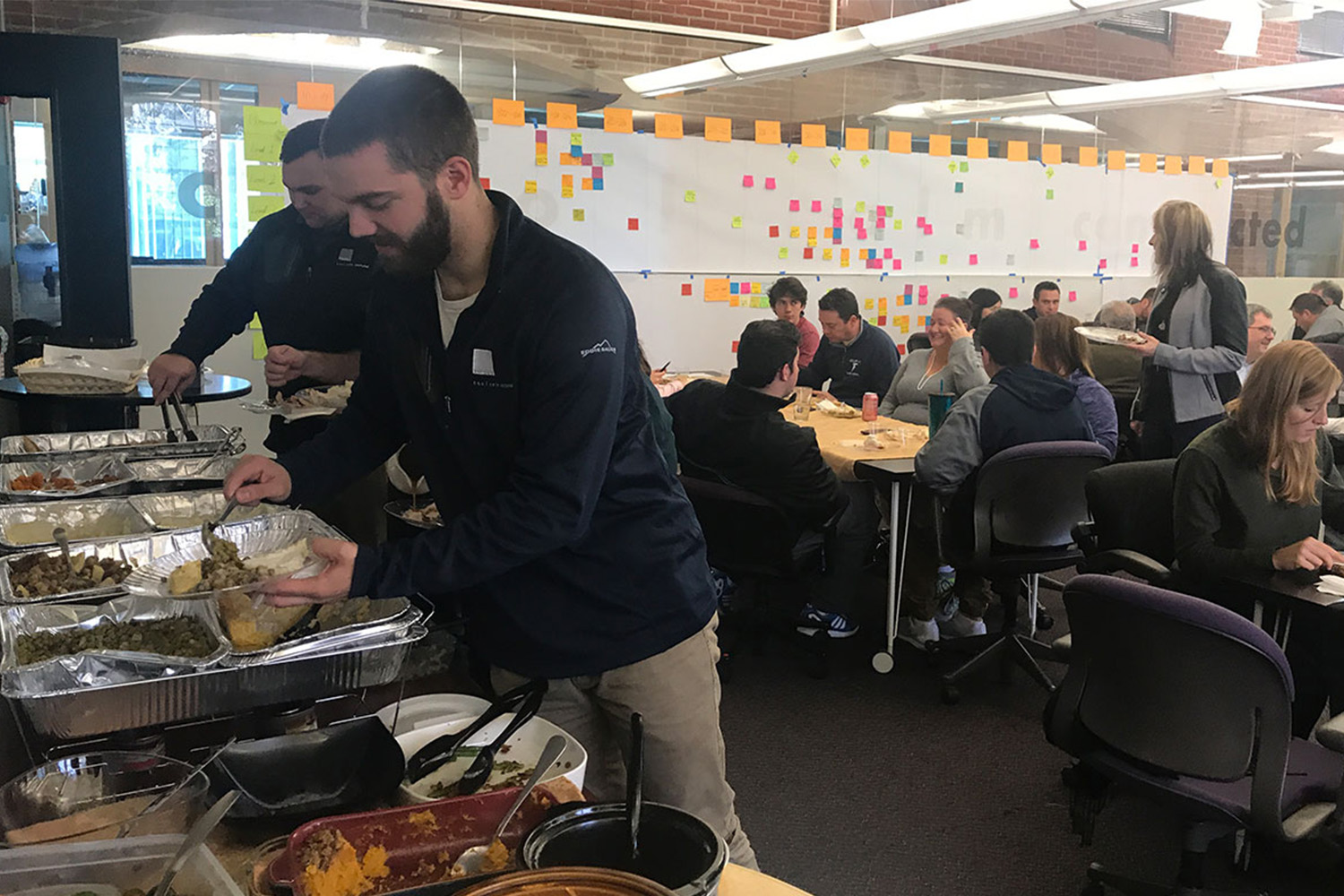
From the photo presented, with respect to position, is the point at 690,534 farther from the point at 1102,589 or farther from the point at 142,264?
the point at 142,264

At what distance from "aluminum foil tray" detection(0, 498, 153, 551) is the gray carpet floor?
1.69 metres

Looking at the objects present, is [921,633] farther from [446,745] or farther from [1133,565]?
[446,745]

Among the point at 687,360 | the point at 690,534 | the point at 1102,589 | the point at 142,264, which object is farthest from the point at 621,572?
Result: the point at 687,360

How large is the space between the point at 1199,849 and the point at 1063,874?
52 cm

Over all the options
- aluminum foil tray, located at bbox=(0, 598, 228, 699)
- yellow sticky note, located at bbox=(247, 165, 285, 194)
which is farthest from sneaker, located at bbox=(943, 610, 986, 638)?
yellow sticky note, located at bbox=(247, 165, 285, 194)

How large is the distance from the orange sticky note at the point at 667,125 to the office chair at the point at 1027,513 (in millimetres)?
3905

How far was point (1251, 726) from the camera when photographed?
81.9 inches

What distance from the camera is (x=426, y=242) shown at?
1.44m

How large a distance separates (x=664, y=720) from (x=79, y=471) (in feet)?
5.22

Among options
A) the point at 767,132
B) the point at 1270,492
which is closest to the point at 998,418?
the point at 1270,492

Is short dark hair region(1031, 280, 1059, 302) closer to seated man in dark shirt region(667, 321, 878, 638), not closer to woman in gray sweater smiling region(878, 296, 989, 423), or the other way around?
woman in gray sweater smiling region(878, 296, 989, 423)

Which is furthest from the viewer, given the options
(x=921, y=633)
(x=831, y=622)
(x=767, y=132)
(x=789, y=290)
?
(x=767, y=132)

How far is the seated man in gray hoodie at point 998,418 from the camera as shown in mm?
3680

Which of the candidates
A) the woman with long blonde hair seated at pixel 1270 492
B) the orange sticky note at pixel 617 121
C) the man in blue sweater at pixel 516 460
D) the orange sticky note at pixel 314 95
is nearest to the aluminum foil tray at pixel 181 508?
the man in blue sweater at pixel 516 460
